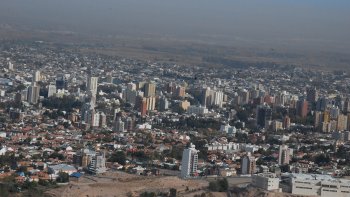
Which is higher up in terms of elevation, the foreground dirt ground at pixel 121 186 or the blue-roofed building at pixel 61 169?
the foreground dirt ground at pixel 121 186

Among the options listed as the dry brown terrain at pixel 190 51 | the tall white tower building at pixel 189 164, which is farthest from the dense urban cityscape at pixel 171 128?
the dry brown terrain at pixel 190 51

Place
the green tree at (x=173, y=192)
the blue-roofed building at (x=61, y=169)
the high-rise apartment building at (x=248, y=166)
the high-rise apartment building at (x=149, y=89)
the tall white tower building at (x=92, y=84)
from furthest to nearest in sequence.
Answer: the tall white tower building at (x=92, y=84), the high-rise apartment building at (x=149, y=89), the high-rise apartment building at (x=248, y=166), the blue-roofed building at (x=61, y=169), the green tree at (x=173, y=192)

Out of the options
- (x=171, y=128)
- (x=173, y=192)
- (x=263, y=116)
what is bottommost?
(x=171, y=128)

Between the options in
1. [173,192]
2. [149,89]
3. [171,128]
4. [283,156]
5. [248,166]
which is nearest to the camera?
[173,192]

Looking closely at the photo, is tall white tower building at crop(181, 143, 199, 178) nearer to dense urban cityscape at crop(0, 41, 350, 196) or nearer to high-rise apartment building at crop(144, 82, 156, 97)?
dense urban cityscape at crop(0, 41, 350, 196)

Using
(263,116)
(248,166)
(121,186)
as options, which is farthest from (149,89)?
(121,186)

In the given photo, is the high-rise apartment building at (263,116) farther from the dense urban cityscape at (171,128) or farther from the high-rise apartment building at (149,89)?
the high-rise apartment building at (149,89)

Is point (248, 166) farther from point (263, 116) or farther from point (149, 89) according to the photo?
point (149, 89)

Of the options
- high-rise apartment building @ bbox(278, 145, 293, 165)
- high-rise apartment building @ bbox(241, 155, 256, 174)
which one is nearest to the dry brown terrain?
high-rise apartment building @ bbox(278, 145, 293, 165)

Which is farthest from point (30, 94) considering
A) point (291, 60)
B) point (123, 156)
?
point (291, 60)
